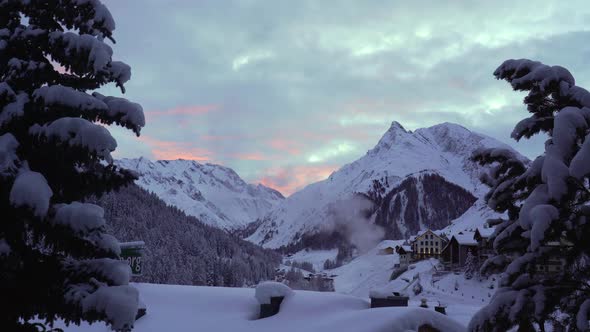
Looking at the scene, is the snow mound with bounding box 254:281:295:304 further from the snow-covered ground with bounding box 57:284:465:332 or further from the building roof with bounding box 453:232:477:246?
the building roof with bounding box 453:232:477:246

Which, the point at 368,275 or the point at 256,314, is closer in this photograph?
the point at 256,314

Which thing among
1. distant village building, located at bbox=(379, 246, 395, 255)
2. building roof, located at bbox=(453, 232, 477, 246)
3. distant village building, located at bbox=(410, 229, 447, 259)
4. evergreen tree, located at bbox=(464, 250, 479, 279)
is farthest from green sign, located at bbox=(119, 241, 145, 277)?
distant village building, located at bbox=(379, 246, 395, 255)

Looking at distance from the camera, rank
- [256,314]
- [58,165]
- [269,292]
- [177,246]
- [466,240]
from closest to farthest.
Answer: [58,165]
[269,292]
[256,314]
[466,240]
[177,246]

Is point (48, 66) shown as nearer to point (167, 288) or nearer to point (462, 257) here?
point (167, 288)

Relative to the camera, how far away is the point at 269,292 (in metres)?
19.3

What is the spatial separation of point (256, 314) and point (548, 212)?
13510 mm

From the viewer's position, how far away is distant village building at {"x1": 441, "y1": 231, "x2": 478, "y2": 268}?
7362 cm

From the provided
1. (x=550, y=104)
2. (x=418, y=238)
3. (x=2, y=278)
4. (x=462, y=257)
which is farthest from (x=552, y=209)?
(x=418, y=238)

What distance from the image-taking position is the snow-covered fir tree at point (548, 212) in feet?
26.2

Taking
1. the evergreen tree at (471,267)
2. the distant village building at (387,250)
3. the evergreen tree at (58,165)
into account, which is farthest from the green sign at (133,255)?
the distant village building at (387,250)

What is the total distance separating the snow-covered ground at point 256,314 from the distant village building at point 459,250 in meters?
56.9

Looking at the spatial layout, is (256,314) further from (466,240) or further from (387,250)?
(387,250)

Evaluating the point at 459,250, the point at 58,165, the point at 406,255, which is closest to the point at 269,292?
the point at 58,165

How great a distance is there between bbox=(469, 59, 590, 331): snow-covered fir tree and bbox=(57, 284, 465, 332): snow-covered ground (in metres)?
5.04
